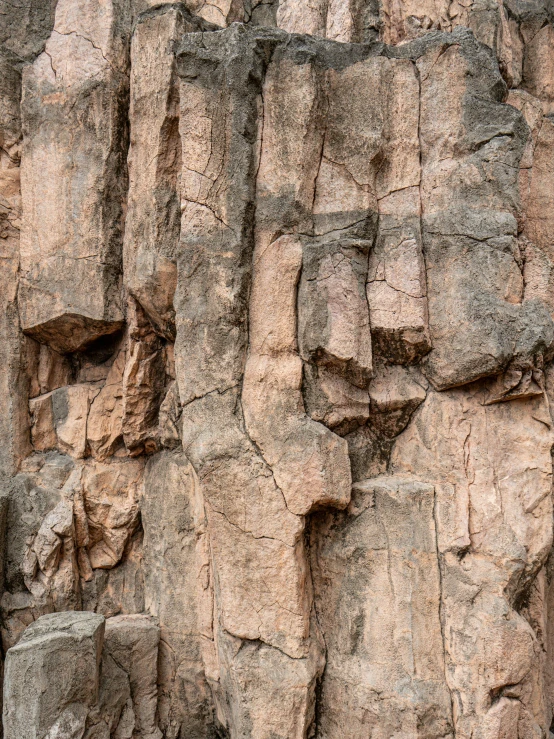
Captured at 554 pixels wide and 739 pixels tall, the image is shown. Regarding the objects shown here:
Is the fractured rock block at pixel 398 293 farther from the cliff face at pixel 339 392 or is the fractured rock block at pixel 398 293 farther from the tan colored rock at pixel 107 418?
the tan colored rock at pixel 107 418

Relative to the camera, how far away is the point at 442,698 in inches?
132

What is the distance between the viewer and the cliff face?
337 cm

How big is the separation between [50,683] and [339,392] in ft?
6.33

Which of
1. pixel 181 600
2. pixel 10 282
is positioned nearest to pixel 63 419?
pixel 10 282

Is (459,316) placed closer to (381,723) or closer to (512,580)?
(512,580)

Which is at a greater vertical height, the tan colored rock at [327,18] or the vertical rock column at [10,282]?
the tan colored rock at [327,18]

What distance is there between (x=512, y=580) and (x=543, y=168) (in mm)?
2273

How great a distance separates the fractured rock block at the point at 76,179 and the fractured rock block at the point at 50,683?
170 cm

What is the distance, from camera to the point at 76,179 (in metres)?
4.17

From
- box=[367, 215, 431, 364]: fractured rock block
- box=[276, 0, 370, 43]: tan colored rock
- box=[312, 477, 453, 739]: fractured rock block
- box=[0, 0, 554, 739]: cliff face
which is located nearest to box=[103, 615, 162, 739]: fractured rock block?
box=[0, 0, 554, 739]: cliff face

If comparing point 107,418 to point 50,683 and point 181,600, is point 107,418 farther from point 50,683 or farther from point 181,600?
point 50,683

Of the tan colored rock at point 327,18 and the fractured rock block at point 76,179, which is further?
the fractured rock block at point 76,179

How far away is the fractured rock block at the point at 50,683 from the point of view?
336 centimetres

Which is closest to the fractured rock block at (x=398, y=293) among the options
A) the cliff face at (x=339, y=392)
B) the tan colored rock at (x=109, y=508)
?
the cliff face at (x=339, y=392)
